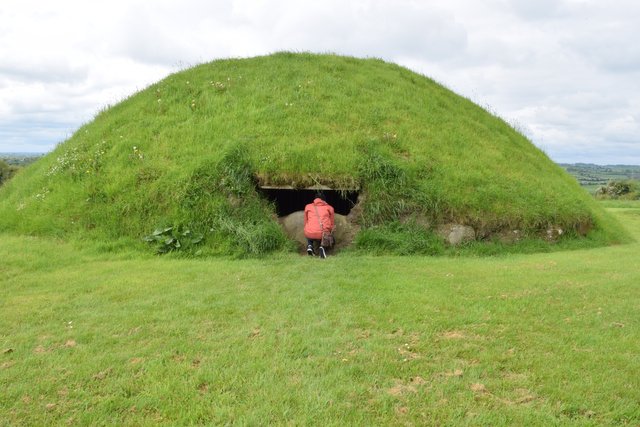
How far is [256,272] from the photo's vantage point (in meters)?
8.09

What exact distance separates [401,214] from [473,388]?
6835 mm

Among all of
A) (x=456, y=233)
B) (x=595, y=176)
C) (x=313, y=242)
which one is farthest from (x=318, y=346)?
(x=595, y=176)

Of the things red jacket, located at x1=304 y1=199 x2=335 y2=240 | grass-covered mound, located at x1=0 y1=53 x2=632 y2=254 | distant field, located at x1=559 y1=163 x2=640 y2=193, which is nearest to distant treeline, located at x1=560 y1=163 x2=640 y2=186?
distant field, located at x1=559 y1=163 x2=640 y2=193

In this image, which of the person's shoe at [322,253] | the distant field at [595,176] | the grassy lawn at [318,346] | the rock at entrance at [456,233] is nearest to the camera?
the grassy lawn at [318,346]

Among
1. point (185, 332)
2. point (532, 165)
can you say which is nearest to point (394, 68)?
point (532, 165)

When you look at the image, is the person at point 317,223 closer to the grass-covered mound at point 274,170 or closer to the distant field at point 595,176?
the grass-covered mound at point 274,170

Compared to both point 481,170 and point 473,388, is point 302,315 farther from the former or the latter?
point 481,170

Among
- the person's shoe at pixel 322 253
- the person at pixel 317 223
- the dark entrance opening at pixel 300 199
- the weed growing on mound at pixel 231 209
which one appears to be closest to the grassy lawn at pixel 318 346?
the person's shoe at pixel 322 253

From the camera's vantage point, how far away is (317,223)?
9.97m

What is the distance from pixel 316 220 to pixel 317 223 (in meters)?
0.08

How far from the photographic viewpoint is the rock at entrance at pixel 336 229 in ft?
34.6

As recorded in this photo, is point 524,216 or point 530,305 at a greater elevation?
point 524,216

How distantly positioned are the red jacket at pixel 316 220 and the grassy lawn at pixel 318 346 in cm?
161

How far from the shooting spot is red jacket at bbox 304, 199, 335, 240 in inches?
390
